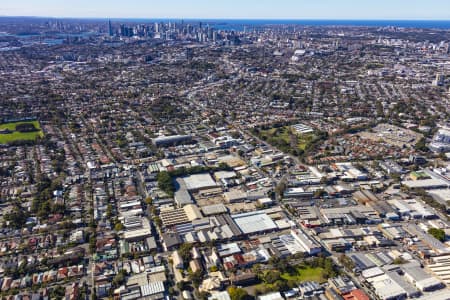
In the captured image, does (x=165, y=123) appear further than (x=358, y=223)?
Yes

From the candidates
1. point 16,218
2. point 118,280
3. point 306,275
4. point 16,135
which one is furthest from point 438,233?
point 16,135

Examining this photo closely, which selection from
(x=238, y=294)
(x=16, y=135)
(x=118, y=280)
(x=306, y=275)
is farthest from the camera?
(x=16, y=135)

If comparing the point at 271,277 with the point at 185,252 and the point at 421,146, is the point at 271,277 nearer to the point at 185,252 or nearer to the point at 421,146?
the point at 185,252

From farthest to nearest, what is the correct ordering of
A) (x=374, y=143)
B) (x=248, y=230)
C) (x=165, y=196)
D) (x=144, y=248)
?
(x=374, y=143) → (x=165, y=196) → (x=248, y=230) → (x=144, y=248)

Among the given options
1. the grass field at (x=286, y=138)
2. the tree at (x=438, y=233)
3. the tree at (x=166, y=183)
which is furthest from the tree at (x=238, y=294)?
the grass field at (x=286, y=138)

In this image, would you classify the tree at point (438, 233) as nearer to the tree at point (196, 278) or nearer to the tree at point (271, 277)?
the tree at point (271, 277)

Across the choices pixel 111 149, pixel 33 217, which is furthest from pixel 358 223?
pixel 111 149

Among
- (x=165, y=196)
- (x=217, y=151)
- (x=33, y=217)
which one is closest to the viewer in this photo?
(x=33, y=217)

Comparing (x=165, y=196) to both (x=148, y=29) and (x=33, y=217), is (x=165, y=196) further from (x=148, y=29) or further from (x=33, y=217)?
(x=148, y=29)
